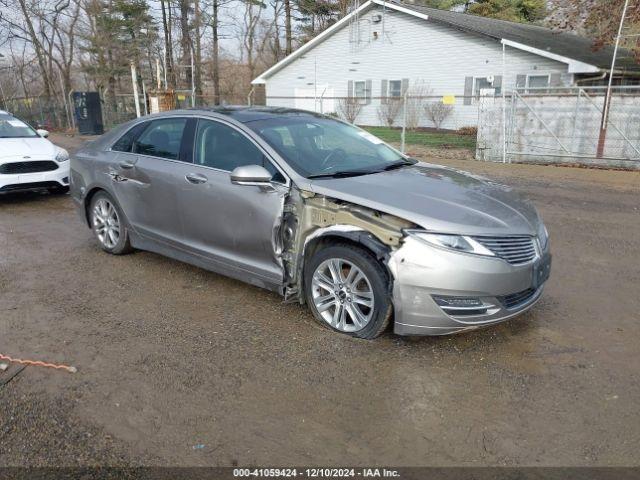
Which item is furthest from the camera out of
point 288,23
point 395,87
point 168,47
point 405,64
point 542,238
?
point 288,23

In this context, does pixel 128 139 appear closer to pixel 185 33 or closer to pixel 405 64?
pixel 405 64

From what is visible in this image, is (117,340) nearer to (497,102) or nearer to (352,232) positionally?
(352,232)

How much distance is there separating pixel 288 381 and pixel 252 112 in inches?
102

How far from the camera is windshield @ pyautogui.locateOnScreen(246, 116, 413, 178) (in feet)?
13.8

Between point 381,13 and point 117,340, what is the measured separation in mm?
23873

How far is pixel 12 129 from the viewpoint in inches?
370

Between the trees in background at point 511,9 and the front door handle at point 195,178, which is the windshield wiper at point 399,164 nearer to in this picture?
the front door handle at point 195,178

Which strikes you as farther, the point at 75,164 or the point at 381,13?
the point at 381,13

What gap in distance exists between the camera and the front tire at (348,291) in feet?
11.6

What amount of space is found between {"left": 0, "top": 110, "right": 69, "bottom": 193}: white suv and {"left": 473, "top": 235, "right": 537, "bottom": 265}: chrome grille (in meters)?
7.60

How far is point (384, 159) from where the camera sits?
4.74 meters

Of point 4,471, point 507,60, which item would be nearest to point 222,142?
point 4,471

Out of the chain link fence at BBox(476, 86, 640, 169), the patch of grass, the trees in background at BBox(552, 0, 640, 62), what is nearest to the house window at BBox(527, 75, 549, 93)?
the trees in background at BBox(552, 0, 640, 62)

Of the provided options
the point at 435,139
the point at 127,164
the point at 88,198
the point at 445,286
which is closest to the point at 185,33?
the point at 435,139
